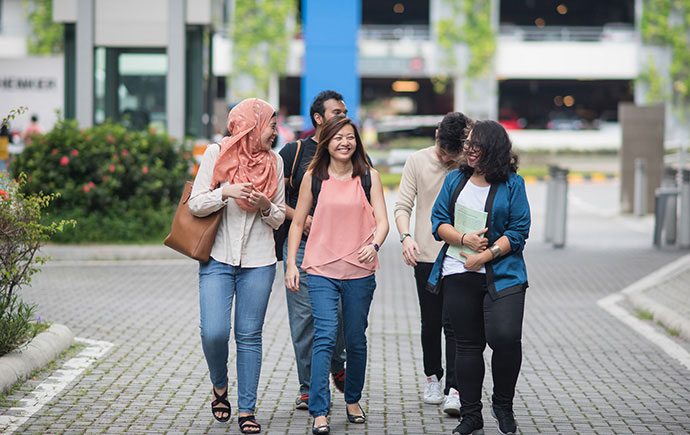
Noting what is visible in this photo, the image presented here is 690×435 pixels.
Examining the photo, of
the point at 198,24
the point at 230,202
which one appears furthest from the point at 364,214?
the point at 198,24

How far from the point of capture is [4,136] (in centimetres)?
2436

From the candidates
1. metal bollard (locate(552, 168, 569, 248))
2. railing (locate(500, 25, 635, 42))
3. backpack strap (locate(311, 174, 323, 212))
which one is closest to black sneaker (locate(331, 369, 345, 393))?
backpack strap (locate(311, 174, 323, 212))

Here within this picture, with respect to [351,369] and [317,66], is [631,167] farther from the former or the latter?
[351,369]

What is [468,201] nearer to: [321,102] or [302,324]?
[321,102]

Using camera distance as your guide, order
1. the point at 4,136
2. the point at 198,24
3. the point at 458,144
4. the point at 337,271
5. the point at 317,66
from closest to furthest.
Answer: the point at 337,271
the point at 458,144
the point at 198,24
the point at 317,66
the point at 4,136

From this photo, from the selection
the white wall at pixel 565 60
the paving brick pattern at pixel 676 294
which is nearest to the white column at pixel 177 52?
the paving brick pattern at pixel 676 294

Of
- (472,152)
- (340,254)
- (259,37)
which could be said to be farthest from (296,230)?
(259,37)

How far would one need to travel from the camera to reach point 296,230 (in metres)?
5.67

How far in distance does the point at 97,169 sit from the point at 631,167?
11.8m

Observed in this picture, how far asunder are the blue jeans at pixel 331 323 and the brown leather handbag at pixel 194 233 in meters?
0.59

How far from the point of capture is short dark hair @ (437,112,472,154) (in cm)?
609

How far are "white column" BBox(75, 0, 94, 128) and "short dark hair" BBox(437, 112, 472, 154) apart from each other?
1088 cm

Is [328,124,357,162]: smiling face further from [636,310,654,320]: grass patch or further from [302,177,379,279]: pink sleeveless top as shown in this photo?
[636,310,654,320]: grass patch

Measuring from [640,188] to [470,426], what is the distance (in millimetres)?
15720
